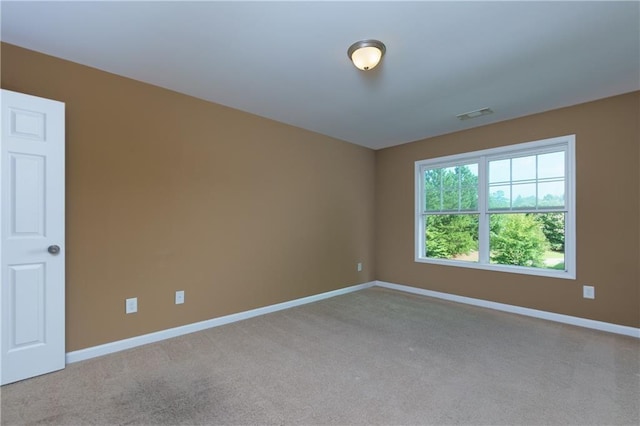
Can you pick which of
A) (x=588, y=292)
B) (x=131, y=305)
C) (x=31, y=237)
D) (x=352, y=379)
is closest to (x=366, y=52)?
(x=352, y=379)

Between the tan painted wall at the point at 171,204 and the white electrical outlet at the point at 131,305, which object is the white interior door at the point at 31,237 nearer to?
the tan painted wall at the point at 171,204

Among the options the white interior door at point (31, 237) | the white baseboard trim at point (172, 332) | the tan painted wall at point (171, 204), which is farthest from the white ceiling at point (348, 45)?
the white baseboard trim at point (172, 332)

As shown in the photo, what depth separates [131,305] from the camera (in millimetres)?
2727

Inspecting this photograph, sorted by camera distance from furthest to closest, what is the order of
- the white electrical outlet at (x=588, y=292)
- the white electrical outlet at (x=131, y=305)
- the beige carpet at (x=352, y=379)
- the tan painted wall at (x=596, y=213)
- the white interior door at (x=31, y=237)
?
1. the white electrical outlet at (x=588, y=292)
2. the tan painted wall at (x=596, y=213)
3. the white electrical outlet at (x=131, y=305)
4. the white interior door at (x=31, y=237)
5. the beige carpet at (x=352, y=379)

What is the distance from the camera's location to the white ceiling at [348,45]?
1.89 metres

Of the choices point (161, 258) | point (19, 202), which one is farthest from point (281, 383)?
point (19, 202)

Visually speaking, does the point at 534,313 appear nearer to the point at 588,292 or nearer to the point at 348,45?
the point at 588,292

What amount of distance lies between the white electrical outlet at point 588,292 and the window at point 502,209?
21 cm

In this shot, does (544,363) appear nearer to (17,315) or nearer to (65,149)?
(17,315)

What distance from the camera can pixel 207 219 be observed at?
3225 millimetres

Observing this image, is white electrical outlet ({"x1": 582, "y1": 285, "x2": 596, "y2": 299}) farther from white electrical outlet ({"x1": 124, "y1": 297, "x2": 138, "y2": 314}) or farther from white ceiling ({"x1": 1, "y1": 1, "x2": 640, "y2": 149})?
white electrical outlet ({"x1": 124, "y1": 297, "x2": 138, "y2": 314})

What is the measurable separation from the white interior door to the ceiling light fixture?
2.18 m

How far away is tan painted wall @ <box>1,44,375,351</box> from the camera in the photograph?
8.14ft

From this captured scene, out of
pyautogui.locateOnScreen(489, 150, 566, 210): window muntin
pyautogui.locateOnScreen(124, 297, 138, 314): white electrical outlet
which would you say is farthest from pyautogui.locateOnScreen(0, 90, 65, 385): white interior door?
pyautogui.locateOnScreen(489, 150, 566, 210): window muntin
